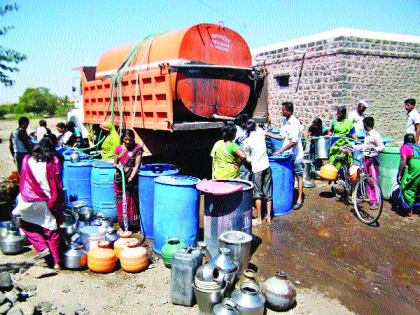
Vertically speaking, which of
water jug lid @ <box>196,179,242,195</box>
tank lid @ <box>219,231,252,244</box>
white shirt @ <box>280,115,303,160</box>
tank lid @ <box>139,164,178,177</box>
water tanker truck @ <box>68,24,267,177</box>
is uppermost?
water tanker truck @ <box>68,24,267,177</box>

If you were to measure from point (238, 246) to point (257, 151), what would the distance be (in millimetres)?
2021

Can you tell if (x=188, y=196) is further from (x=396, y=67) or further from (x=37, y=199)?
(x=396, y=67)

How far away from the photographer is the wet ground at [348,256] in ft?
12.2

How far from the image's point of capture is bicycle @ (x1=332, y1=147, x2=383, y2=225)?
5684mm

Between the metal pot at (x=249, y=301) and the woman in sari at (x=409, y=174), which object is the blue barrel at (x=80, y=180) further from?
the woman in sari at (x=409, y=174)

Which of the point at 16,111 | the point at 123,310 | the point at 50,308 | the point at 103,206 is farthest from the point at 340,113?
the point at 16,111

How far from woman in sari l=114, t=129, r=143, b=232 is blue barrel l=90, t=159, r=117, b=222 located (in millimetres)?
398

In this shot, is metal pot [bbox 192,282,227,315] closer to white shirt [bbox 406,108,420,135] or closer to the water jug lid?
the water jug lid

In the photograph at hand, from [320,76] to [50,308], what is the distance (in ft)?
33.0

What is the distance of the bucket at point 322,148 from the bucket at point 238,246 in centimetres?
521

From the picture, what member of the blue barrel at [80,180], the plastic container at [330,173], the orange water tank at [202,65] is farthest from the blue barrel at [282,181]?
the blue barrel at [80,180]

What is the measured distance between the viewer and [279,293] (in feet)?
11.0

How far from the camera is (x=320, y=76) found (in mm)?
10883

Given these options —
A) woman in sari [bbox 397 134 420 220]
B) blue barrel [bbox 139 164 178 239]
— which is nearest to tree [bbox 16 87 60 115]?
blue barrel [bbox 139 164 178 239]
